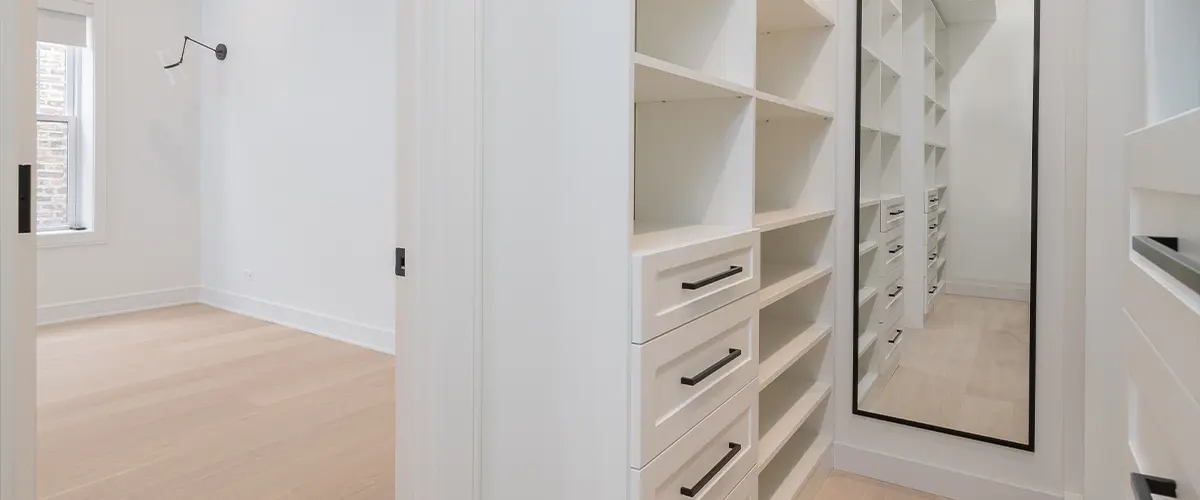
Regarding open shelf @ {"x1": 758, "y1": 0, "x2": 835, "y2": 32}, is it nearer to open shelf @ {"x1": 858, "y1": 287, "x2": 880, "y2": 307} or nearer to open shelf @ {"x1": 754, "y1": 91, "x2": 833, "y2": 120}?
open shelf @ {"x1": 754, "y1": 91, "x2": 833, "y2": 120}

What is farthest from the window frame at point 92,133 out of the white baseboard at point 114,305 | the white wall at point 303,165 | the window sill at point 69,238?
the white wall at point 303,165

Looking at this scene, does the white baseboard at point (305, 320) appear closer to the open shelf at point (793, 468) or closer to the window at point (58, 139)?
the window at point (58, 139)

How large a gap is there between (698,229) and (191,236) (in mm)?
4822

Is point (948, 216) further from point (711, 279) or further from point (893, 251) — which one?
point (711, 279)

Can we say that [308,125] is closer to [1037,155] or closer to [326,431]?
[326,431]

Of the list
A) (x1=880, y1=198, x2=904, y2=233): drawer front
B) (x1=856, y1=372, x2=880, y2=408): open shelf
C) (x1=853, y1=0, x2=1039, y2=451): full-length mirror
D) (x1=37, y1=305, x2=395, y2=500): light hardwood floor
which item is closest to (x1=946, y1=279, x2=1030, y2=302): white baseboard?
(x1=853, y1=0, x2=1039, y2=451): full-length mirror

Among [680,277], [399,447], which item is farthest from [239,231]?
[680,277]

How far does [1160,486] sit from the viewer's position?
668mm

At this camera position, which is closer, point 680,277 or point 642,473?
point 642,473

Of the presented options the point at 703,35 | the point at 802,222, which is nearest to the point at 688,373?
the point at 703,35

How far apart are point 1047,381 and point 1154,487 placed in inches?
61.7

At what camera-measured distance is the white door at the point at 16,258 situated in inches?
36.8

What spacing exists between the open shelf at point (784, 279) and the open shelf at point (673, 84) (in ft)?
1.70

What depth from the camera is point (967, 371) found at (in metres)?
2.19
